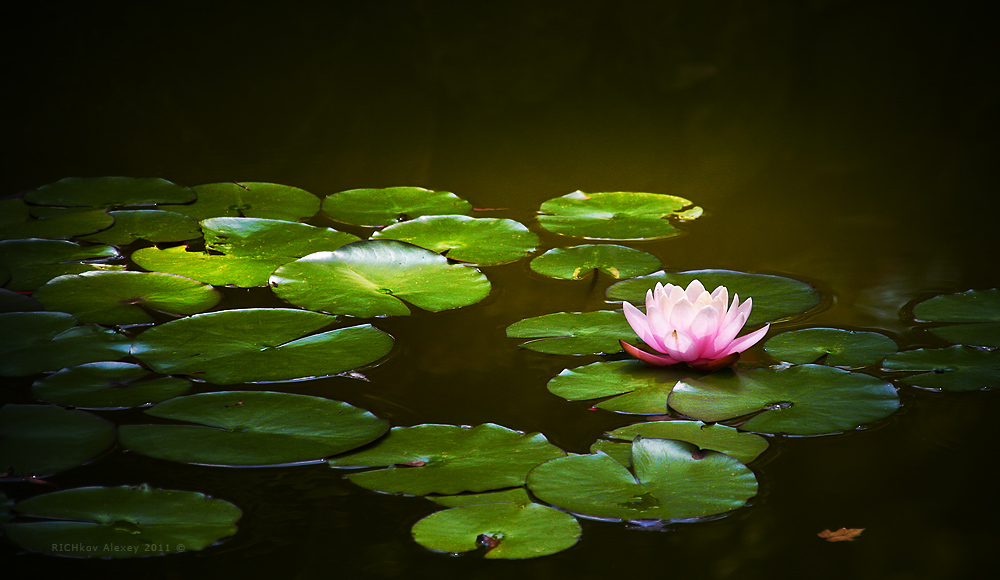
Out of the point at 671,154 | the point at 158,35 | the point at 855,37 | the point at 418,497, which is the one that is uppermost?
the point at 158,35

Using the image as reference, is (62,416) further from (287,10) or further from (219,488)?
(287,10)

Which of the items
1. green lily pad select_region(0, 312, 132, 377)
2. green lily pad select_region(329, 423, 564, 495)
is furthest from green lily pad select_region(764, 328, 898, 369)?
green lily pad select_region(0, 312, 132, 377)

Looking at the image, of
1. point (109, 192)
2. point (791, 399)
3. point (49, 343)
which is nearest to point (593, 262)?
point (791, 399)

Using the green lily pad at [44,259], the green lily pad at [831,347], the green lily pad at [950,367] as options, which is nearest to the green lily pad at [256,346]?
the green lily pad at [44,259]

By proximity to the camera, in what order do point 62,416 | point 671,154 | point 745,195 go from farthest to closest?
point 671,154
point 745,195
point 62,416

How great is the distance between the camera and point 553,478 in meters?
1.19

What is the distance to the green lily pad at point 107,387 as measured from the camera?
140 cm

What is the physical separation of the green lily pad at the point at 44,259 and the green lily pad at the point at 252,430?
2.53 ft

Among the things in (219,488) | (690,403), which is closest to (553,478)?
(690,403)

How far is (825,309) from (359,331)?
Answer: 3.07ft

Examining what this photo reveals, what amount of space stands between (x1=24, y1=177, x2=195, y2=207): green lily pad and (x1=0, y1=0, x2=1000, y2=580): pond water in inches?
7.9

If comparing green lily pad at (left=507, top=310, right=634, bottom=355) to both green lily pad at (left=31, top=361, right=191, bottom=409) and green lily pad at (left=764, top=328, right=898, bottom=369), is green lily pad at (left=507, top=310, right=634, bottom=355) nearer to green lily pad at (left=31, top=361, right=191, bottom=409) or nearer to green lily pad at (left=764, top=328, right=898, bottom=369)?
green lily pad at (left=764, top=328, right=898, bottom=369)

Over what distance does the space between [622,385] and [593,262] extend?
620mm

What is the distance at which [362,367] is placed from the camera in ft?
5.19
